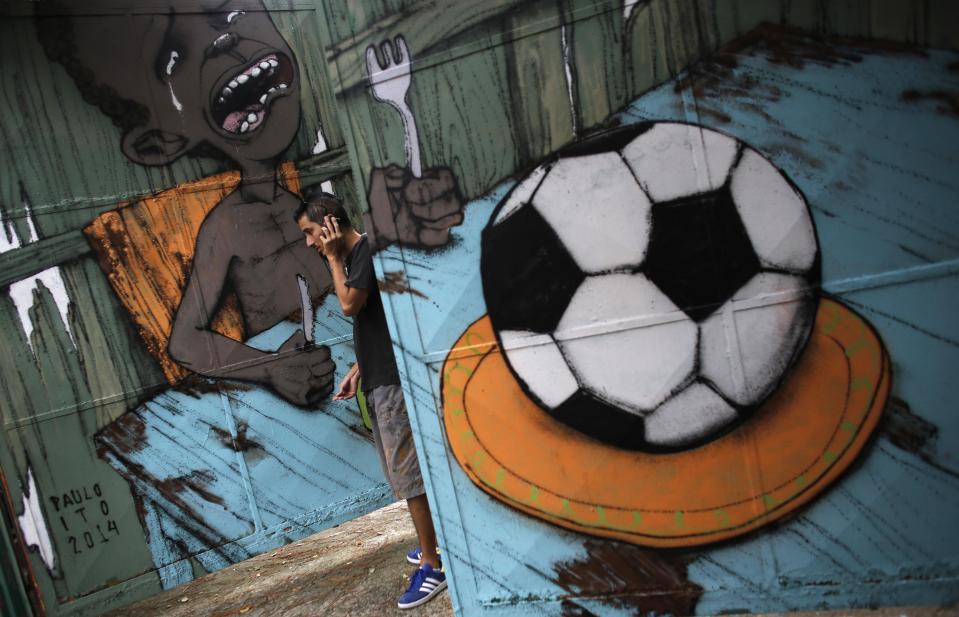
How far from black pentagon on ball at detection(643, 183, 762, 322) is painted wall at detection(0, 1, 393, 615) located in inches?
106

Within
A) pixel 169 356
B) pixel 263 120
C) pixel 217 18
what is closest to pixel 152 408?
pixel 169 356

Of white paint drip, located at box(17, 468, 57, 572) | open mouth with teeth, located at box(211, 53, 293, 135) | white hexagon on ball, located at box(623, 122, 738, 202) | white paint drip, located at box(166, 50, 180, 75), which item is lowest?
white paint drip, located at box(17, 468, 57, 572)

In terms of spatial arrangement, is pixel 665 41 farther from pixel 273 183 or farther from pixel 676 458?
pixel 273 183

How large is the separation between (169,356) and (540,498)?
2.55 meters

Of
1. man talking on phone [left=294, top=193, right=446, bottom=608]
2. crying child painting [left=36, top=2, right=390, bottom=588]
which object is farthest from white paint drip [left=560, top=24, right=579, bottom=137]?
crying child painting [left=36, top=2, right=390, bottom=588]

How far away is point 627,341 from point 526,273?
0.43 metres

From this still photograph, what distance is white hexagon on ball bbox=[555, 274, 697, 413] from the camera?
7.98 feet

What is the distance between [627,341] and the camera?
248 centimetres

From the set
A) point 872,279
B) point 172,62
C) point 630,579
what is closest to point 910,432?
point 872,279

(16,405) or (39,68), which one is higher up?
(39,68)

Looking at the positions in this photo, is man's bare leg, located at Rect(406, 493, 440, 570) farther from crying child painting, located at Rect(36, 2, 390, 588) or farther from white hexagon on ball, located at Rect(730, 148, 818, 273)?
white hexagon on ball, located at Rect(730, 148, 818, 273)

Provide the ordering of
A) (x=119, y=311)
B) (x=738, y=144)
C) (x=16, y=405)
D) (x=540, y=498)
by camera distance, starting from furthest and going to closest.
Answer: (x=119, y=311), (x=16, y=405), (x=540, y=498), (x=738, y=144)

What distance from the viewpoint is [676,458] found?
2471 millimetres

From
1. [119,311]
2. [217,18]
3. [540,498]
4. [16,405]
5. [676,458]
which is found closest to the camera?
[676,458]
